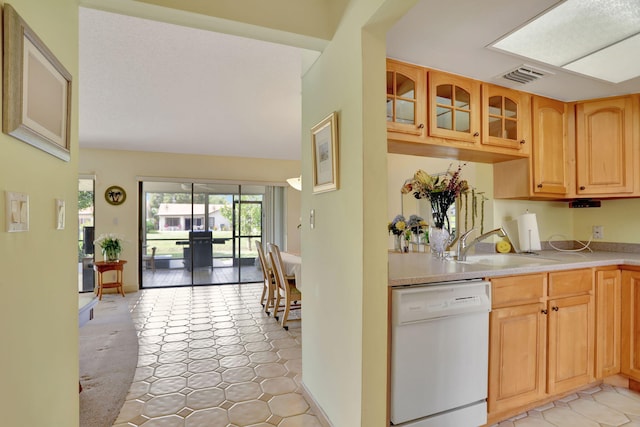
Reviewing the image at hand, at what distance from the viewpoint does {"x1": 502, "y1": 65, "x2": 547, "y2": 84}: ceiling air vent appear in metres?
2.12

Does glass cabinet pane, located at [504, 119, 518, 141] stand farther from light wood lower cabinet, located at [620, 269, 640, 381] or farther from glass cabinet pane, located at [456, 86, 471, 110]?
light wood lower cabinet, located at [620, 269, 640, 381]

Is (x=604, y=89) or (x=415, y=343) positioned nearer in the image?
(x=415, y=343)

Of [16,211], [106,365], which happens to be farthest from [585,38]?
[106,365]

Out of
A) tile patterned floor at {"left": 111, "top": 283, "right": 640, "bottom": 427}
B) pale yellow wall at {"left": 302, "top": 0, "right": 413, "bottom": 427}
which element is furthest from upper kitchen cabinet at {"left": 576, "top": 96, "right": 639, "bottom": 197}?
pale yellow wall at {"left": 302, "top": 0, "right": 413, "bottom": 427}

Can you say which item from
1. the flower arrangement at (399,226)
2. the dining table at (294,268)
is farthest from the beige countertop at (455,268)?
the dining table at (294,268)

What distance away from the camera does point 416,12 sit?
158 cm

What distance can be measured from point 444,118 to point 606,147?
1529 mm

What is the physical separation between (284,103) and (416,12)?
1933mm

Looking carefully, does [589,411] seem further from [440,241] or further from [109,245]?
[109,245]

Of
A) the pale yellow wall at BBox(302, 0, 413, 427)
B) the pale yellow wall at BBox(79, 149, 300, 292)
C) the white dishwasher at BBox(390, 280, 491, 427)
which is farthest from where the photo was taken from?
the pale yellow wall at BBox(79, 149, 300, 292)

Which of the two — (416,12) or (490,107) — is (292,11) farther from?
(490,107)

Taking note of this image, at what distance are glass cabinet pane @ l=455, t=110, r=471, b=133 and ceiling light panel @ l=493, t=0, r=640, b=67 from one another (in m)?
0.44

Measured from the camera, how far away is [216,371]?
2.54 m

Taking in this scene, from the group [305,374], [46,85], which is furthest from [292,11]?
[305,374]
